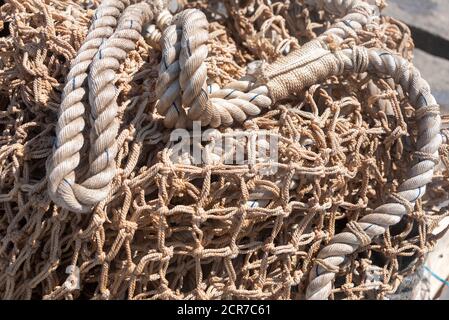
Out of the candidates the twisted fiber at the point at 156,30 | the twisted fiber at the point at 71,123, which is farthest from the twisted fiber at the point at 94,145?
the twisted fiber at the point at 156,30

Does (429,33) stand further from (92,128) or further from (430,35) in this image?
(92,128)

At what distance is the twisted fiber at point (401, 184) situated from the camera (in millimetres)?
877

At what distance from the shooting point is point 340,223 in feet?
3.18

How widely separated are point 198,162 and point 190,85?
125 millimetres

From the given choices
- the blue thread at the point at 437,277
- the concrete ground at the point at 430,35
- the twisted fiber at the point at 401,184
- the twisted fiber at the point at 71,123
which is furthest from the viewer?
the concrete ground at the point at 430,35

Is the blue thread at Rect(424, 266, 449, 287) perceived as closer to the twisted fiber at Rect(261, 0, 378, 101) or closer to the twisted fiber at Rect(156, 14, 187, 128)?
the twisted fiber at Rect(261, 0, 378, 101)

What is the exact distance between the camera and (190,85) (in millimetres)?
754

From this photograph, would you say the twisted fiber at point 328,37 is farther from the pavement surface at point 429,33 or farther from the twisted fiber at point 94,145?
the pavement surface at point 429,33

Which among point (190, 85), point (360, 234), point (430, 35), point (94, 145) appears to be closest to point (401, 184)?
point (360, 234)

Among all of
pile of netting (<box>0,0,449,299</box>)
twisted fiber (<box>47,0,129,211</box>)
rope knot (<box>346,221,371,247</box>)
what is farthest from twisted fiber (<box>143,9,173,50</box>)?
rope knot (<box>346,221,371,247</box>)
